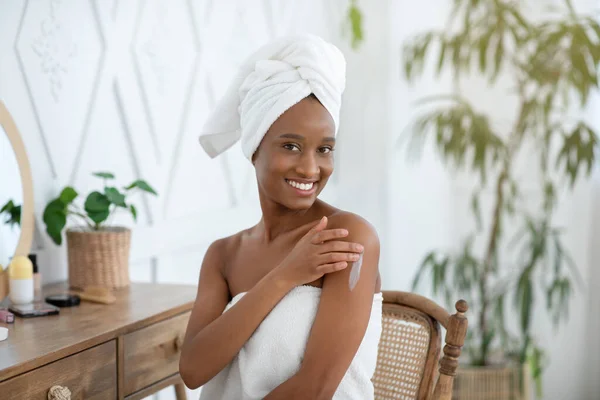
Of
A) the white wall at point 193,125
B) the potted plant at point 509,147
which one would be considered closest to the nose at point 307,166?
the white wall at point 193,125

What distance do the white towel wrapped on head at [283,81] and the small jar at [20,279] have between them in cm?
66

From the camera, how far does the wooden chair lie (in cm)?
161

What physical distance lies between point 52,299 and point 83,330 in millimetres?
263

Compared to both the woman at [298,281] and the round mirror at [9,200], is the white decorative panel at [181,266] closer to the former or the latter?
the round mirror at [9,200]

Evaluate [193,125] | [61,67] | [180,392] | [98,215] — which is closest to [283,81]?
[98,215]

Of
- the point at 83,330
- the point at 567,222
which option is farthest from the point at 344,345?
the point at 567,222

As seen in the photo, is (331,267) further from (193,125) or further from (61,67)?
(193,125)

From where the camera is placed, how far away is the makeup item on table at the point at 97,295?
1905 millimetres

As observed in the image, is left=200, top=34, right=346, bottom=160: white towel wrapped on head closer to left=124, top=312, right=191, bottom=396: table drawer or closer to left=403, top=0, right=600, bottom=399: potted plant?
left=124, top=312, right=191, bottom=396: table drawer

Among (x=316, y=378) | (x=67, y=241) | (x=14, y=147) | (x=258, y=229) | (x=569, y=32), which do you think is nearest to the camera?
(x=316, y=378)

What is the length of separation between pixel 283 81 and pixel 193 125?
144 centimetres

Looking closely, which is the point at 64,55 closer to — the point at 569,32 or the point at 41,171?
the point at 41,171

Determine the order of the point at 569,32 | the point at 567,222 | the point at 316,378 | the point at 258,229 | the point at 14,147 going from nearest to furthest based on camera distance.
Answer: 1. the point at 316,378
2. the point at 258,229
3. the point at 14,147
4. the point at 569,32
5. the point at 567,222

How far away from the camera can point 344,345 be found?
132cm
